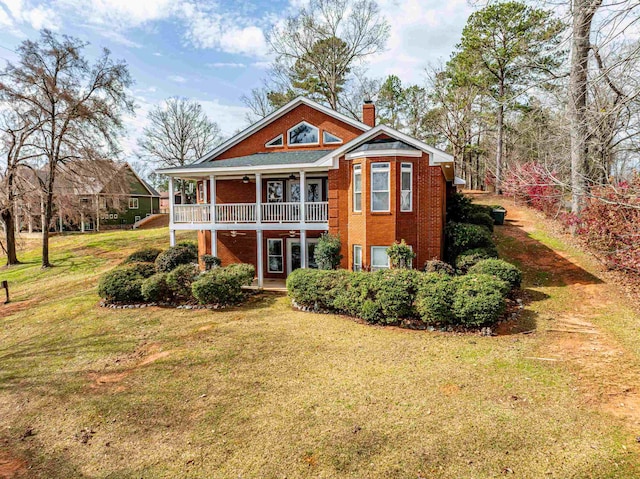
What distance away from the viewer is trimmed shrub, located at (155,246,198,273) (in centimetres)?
1523

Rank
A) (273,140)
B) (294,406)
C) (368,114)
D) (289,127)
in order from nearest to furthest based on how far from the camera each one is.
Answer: (294,406) < (368,114) < (289,127) < (273,140)

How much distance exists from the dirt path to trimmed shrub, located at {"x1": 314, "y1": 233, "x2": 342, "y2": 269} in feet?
23.4

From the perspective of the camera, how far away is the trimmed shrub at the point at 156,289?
43.3 feet

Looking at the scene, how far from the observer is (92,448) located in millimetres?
5930

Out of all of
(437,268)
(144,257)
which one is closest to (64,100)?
(144,257)

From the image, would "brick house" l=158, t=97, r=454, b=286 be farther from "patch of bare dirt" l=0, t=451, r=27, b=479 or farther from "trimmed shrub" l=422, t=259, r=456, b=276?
"patch of bare dirt" l=0, t=451, r=27, b=479

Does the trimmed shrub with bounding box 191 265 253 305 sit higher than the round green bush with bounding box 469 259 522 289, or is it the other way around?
the round green bush with bounding box 469 259 522 289

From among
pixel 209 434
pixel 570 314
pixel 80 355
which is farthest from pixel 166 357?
pixel 570 314

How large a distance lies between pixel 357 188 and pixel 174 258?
8.48m

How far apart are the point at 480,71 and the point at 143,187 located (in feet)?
135

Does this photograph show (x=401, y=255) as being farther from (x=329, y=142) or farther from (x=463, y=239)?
(x=329, y=142)

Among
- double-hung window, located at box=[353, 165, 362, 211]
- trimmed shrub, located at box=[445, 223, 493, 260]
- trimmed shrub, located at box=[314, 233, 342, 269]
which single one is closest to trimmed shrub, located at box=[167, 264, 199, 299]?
trimmed shrub, located at box=[314, 233, 342, 269]

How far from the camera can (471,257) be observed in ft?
43.4

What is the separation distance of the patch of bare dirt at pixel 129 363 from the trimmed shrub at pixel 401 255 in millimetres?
7892
